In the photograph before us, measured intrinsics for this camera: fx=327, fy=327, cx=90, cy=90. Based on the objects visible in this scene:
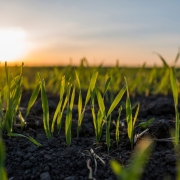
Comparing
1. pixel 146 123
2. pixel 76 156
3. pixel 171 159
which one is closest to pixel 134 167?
pixel 171 159

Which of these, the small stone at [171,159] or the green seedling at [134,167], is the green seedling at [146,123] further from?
the small stone at [171,159]

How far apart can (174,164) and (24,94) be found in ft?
9.34

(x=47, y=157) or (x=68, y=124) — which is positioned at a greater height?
(x=68, y=124)

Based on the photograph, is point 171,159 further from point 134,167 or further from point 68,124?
point 134,167

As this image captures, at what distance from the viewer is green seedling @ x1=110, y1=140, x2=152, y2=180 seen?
0.67 m

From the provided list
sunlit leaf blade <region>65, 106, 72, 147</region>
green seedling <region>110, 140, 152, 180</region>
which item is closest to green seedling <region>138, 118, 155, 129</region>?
green seedling <region>110, 140, 152, 180</region>

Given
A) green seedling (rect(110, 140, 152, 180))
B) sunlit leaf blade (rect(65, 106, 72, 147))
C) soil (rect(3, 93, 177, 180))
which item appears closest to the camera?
green seedling (rect(110, 140, 152, 180))

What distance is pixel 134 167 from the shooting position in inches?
26.1

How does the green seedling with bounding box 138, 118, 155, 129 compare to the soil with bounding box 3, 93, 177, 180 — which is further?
the green seedling with bounding box 138, 118, 155, 129

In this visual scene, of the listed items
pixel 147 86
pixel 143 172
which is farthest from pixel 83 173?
pixel 147 86

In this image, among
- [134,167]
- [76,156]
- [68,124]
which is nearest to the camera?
[134,167]

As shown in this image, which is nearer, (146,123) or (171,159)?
(171,159)

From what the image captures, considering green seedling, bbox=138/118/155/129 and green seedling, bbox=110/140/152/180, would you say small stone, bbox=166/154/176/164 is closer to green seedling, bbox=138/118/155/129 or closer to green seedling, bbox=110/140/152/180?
green seedling, bbox=110/140/152/180

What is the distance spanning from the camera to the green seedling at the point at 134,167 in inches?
26.5
